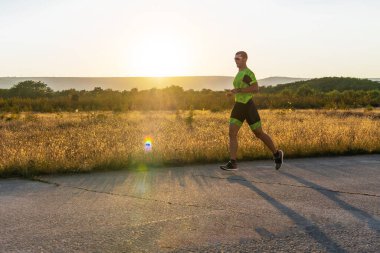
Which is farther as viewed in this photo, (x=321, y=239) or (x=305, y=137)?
(x=305, y=137)

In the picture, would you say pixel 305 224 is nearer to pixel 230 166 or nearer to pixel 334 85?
pixel 230 166

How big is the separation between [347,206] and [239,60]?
301 cm

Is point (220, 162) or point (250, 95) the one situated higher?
point (250, 95)

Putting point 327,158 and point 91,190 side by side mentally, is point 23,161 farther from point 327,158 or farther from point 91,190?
point 327,158

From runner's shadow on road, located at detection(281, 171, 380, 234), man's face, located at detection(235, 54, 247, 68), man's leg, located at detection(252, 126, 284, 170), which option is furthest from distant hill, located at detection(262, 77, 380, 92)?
runner's shadow on road, located at detection(281, 171, 380, 234)

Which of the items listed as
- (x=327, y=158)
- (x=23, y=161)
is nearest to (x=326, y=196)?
(x=327, y=158)

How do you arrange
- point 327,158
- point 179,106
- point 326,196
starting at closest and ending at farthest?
point 326,196 < point 327,158 < point 179,106

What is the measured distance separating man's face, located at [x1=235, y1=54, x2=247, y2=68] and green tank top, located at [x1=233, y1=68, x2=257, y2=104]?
0.11 m

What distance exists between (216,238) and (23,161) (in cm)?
442

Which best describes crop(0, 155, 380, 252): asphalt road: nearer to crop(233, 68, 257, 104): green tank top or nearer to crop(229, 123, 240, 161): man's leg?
crop(229, 123, 240, 161): man's leg

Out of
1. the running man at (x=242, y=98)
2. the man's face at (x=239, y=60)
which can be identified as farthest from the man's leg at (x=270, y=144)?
the man's face at (x=239, y=60)

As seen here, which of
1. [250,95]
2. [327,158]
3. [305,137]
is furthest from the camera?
[305,137]

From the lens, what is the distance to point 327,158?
8.66 metres

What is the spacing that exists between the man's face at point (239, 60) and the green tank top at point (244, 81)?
108mm
